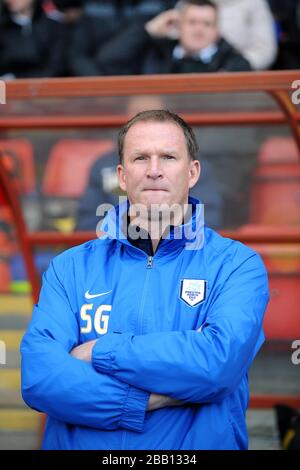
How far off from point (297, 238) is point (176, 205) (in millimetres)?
1711

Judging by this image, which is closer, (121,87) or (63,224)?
(121,87)

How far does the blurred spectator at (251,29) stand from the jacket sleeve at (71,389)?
384 cm

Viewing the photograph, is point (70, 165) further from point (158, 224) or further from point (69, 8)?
point (69, 8)

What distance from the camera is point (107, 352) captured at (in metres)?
2.31

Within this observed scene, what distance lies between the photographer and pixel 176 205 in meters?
2.49

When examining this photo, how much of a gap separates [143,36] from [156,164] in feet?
12.4

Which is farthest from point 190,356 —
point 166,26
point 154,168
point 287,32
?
point 287,32

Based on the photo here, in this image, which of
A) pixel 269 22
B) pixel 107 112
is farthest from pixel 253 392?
pixel 269 22

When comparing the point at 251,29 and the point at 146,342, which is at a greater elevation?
the point at 251,29

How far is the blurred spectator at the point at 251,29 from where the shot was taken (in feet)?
19.4

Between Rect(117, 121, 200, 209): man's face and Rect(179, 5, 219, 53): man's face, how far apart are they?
2.81 metres
